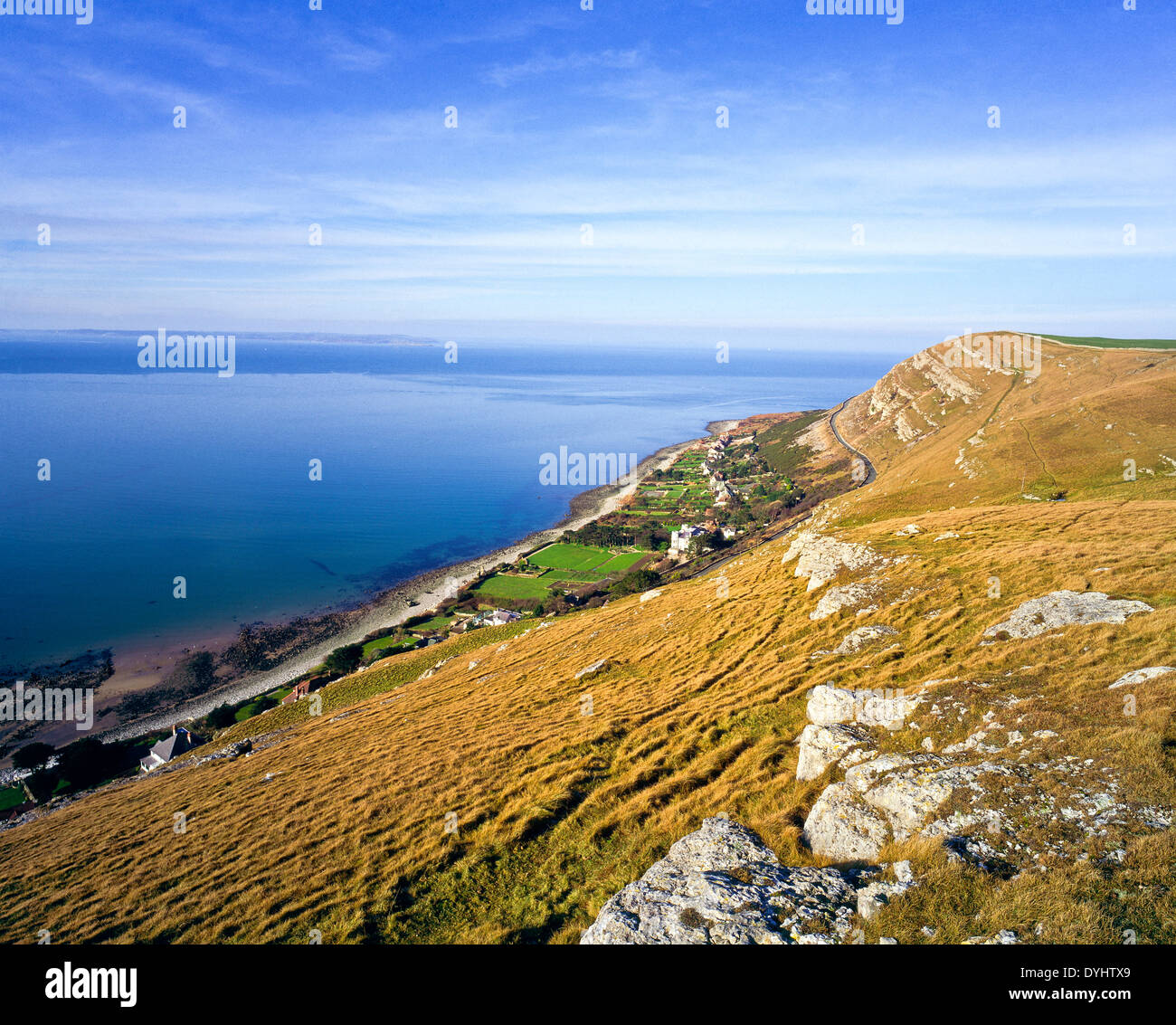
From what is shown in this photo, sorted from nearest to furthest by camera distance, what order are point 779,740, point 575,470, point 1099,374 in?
point 779,740 → point 1099,374 → point 575,470

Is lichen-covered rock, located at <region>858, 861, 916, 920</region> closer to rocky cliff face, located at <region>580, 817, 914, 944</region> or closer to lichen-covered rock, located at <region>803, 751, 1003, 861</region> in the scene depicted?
rocky cliff face, located at <region>580, 817, 914, 944</region>

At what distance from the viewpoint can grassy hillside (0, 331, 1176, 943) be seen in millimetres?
9883

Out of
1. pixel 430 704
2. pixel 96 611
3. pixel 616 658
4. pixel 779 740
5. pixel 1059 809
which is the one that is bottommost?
pixel 96 611

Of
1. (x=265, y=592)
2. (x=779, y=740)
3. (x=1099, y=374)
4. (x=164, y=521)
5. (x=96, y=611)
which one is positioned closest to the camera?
(x=779, y=740)

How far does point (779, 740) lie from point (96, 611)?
94.5m

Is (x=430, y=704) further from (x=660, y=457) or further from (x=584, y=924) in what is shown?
(x=660, y=457)

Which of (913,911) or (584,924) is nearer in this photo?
(913,911)

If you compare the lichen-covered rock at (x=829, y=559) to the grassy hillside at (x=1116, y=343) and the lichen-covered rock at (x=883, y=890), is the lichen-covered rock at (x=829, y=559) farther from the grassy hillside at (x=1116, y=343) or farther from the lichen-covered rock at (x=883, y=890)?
the grassy hillside at (x=1116, y=343)

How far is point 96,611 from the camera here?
7231 cm

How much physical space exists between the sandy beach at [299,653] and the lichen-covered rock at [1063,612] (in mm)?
63663

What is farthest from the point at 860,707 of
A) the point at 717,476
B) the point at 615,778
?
the point at 717,476

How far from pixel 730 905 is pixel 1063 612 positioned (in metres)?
14.5

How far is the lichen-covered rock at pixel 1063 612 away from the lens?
1495 cm

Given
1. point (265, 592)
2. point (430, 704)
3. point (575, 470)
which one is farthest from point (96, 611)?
point (575, 470)
